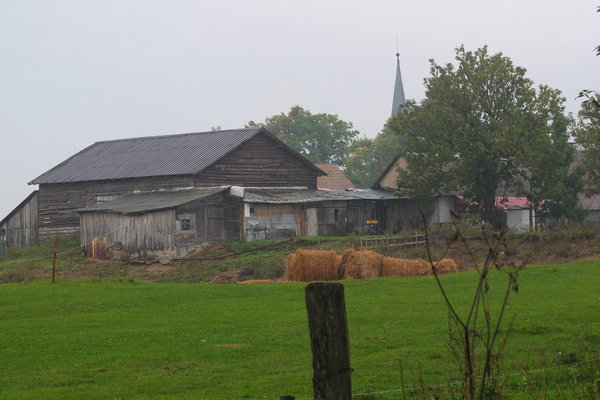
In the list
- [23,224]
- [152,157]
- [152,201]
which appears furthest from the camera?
[23,224]

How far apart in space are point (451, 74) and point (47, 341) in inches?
1469

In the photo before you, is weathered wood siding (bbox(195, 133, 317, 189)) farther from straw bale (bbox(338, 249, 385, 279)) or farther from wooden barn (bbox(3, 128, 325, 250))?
straw bale (bbox(338, 249, 385, 279))

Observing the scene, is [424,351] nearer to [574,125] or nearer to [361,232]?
[361,232]

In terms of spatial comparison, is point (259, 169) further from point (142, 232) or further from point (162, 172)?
point (142, 232)

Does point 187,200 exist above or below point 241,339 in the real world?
above

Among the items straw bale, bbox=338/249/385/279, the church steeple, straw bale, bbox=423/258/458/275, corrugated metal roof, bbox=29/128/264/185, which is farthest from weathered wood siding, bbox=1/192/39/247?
the church steeple

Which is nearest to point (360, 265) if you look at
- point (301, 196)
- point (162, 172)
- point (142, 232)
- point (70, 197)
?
point (142, 232)

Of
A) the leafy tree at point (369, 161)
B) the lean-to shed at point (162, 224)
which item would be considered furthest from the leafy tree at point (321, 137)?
the lean-to shed at point (162, 224)

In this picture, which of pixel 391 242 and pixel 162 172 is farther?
pixel 162 172

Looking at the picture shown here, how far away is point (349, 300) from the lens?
20953mm

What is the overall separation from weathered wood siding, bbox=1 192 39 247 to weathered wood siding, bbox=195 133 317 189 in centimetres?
1491

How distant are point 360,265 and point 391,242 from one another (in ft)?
34.5

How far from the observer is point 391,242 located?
37906 millimetres

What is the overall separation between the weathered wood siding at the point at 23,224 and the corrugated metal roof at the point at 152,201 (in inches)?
326
